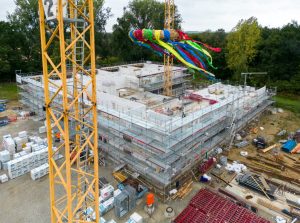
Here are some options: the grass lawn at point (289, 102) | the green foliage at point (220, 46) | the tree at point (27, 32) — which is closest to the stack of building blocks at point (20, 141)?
the tree at point (27, 32)

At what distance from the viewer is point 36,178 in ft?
69.6

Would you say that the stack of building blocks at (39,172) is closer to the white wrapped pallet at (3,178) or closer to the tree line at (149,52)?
the white wrapped pallet at (3,178)

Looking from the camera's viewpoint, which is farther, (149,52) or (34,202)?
(149,52)

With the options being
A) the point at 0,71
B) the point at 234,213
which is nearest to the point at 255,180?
the point at 234,213

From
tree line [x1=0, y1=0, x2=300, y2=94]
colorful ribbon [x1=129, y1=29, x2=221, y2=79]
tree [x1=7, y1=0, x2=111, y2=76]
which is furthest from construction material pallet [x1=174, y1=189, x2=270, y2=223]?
tree [x1=7, y1=0, x2=111, y2=76]

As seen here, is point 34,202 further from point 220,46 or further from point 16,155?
point 220,46

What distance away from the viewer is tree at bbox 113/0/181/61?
60.6 m

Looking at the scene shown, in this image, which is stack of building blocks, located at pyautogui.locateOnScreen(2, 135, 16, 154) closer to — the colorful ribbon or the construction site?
the construction site

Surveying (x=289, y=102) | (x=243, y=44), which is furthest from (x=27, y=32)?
(x=289, y=102)

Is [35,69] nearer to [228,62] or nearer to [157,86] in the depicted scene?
[157,86]

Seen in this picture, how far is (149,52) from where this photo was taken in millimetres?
62969

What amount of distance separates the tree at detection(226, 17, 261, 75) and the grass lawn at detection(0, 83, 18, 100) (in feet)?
140

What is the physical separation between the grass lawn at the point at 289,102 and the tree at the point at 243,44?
953 centimetres

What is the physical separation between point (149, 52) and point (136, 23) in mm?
7813
